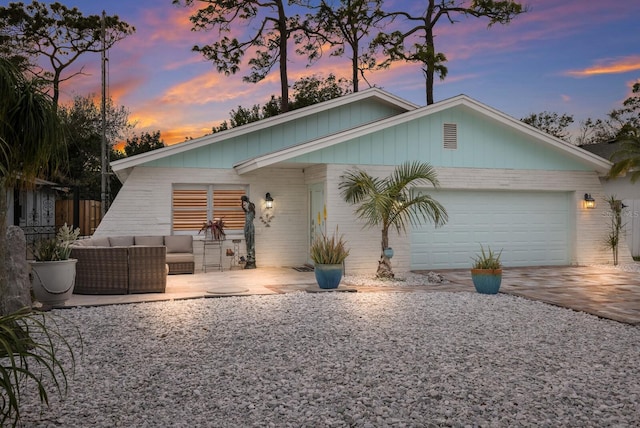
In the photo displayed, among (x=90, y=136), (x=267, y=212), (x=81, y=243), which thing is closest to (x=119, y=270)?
(x=81, y=243)

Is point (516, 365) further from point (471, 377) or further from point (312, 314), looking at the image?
point (312, 314)

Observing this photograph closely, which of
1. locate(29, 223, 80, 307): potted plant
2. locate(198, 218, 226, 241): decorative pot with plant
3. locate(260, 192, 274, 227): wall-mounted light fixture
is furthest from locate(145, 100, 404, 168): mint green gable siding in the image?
locate(29, 223, 80, 307): potted plant

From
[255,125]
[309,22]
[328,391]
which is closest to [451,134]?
[255,125]

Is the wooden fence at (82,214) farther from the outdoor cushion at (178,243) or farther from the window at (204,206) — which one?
the outdoor cushion at (178,243)

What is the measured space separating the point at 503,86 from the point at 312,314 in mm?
15069

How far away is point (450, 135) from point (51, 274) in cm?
926

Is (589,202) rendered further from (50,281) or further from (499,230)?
(50,281)

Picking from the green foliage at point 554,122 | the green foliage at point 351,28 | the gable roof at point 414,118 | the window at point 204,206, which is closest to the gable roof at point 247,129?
the gable roof at point 414,118

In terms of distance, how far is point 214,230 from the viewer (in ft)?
43.7

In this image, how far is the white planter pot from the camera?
25.2 ft

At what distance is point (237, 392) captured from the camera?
4.28 m

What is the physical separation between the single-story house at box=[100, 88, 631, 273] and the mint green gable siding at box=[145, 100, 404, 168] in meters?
0.03

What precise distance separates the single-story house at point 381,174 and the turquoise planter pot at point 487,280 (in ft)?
11.3

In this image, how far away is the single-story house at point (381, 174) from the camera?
12375 millimetres
